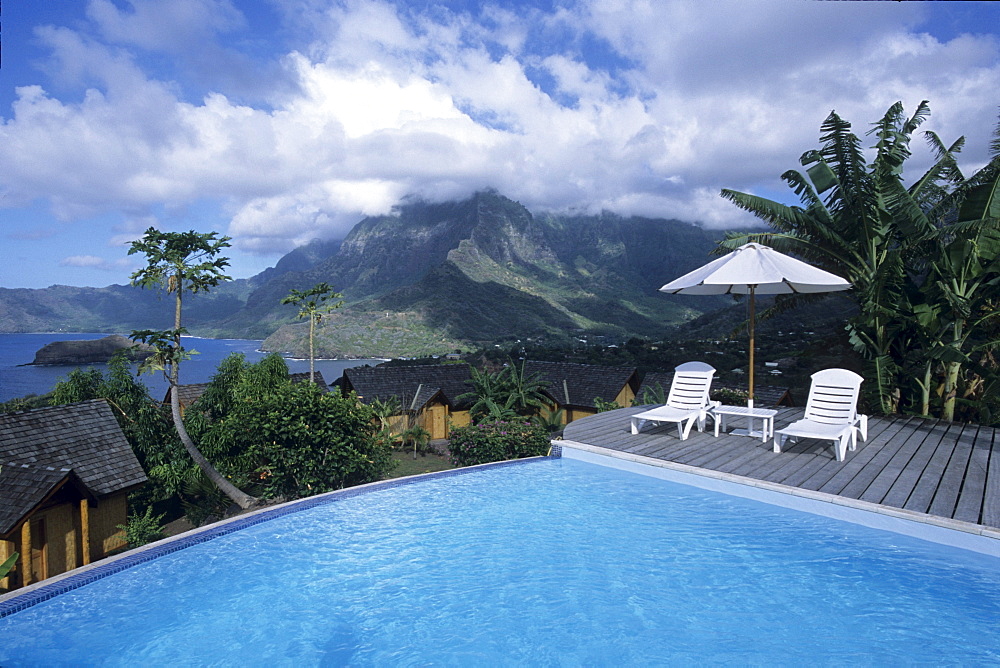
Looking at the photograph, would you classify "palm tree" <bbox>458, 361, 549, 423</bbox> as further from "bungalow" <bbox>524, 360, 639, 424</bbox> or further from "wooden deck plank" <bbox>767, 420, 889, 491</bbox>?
"wooden deck plank" <bbox>767, 420, 889, 491</bbox>

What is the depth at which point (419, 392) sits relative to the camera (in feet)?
88.8

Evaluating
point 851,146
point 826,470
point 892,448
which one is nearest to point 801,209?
point 851,146

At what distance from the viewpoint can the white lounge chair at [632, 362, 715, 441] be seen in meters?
8.79

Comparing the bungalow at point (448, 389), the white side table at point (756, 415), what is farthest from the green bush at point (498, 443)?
the bungalow at point (448, 389)

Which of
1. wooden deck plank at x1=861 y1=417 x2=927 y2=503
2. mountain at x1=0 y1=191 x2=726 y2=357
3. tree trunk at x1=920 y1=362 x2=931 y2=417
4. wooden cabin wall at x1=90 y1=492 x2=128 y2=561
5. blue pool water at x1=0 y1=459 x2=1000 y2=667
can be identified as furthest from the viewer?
mountain at x1=0 y1=191 x2=726 y2=357

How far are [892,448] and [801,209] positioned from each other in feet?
16.4

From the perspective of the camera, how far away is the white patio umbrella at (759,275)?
758 cm

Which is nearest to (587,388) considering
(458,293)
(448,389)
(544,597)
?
(448,389)

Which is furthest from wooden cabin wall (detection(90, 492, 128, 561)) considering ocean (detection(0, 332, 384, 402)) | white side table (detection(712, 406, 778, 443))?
ocean (detection(0, 332, 384, 402))

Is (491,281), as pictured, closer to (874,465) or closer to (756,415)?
(756,415)

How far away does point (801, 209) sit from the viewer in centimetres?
1056

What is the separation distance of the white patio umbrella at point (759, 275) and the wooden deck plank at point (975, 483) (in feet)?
8.81

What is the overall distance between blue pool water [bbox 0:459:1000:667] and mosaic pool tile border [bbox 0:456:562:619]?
102mm

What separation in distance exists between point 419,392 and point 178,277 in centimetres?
1375
